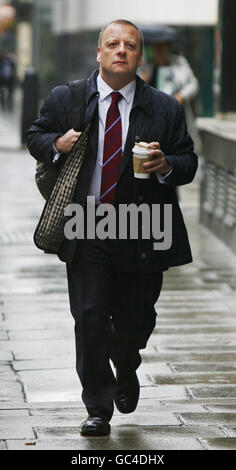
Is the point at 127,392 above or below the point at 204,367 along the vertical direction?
above

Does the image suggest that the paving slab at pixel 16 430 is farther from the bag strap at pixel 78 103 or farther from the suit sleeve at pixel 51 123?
the bag strap at pixel 78 103

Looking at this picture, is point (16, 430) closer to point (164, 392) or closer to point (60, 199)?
point (60, 199)

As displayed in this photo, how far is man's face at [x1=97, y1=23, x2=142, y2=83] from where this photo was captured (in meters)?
5.05

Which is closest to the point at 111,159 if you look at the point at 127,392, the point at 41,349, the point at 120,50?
the point at 120,50

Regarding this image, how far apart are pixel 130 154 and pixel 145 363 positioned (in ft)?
6.33

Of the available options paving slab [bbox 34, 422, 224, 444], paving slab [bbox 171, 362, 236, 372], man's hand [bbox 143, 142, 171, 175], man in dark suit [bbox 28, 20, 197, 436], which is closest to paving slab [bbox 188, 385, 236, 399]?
paving slab [bbox 171, 362, 236, 372]

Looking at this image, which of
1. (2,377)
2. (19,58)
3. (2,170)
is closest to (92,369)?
(2,377)

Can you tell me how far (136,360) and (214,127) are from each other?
685cm

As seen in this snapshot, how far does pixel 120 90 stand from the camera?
517 centimetres

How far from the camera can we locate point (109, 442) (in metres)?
4.98

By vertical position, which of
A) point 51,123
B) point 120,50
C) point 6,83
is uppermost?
point 120,50

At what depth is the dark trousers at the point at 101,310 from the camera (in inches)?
201

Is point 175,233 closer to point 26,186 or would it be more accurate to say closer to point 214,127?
point 214,127
